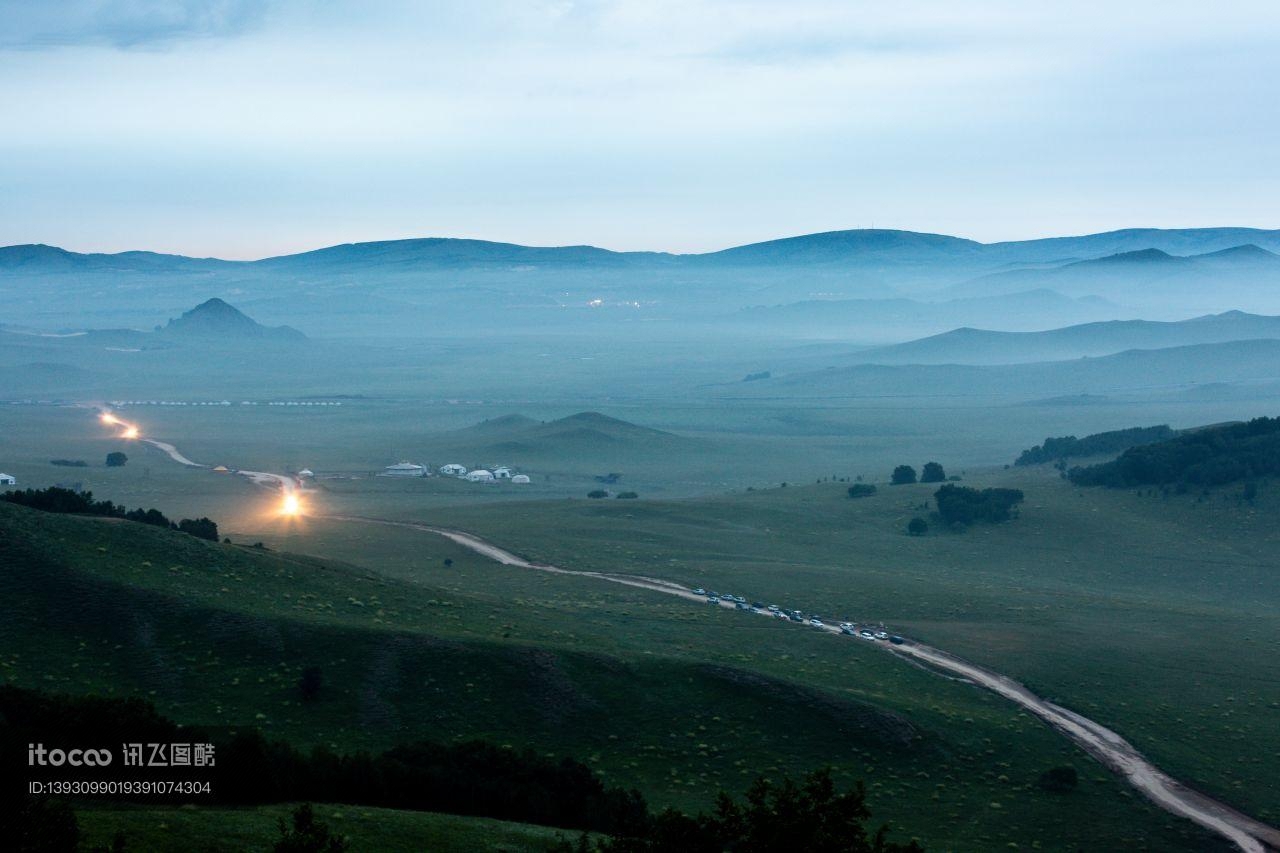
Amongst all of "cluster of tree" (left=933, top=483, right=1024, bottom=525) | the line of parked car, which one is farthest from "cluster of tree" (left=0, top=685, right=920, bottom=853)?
Result: "cluster of tree" (left=933, top=483, right=1024, bottom=525)

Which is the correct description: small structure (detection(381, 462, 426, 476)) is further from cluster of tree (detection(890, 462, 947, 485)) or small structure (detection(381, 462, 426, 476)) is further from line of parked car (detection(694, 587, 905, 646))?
line of parked car (detection(694, 587, 905, 646))

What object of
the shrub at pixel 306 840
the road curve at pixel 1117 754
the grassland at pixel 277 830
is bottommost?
the road curve at pixel 1117 754

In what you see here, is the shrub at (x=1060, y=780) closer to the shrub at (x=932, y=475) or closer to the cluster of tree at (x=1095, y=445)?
the shrub at (x=932, y=475)

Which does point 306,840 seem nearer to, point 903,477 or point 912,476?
point 903,477

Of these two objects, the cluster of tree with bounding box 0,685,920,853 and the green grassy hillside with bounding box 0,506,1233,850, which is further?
the green grassy hillside with bounding box 0,506,1233,850

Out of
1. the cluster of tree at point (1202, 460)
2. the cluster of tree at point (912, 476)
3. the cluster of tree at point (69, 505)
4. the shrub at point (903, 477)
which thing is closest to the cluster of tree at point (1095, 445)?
the cluster of tree at point (912, 476)

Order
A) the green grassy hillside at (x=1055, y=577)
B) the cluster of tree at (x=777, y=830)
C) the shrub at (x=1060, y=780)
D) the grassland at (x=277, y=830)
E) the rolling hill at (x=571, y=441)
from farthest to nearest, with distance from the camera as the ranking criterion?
the rolling hill at (x=571, y=441)
the green grassy hillside at (x=1055, y=577)
the shrub at (x=1060, y=780)
the grassland at (x=277, y=830)
the cluster of tree at (x=777, y=830)
